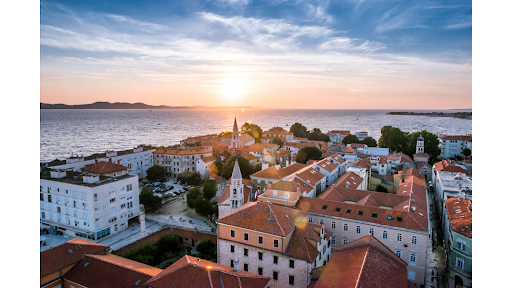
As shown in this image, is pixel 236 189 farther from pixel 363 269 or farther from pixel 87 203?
pixel 363 269

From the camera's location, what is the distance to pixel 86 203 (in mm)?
18359

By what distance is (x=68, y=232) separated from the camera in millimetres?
19453

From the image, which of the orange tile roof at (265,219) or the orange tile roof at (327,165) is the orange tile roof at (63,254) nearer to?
the orange tile roof at (265,219)

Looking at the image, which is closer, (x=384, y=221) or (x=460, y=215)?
(x=384, y=221)

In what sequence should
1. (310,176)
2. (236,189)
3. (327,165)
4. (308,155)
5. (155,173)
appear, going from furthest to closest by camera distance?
(308,155) → (155,173) → (327,165) → (310,176) → (236,189)

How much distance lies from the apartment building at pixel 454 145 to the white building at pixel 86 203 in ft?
150

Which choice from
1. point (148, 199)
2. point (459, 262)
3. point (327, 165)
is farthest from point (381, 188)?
point (148, 199)

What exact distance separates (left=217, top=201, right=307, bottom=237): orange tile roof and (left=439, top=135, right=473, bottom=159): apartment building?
41250 millimetres

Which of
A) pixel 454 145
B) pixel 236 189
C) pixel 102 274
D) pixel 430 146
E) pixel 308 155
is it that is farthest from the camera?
pixel 454 145

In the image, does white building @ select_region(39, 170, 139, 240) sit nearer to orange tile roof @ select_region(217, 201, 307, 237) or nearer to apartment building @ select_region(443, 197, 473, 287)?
orange tile roof @ select_region(217, 201, 307, 237)

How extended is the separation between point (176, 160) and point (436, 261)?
28.0m

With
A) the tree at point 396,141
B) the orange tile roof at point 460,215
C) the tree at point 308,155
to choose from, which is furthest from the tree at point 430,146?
the orange tile roof at point 460,215

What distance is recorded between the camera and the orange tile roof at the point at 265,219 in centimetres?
1268

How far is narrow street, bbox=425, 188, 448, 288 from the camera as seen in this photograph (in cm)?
1416
